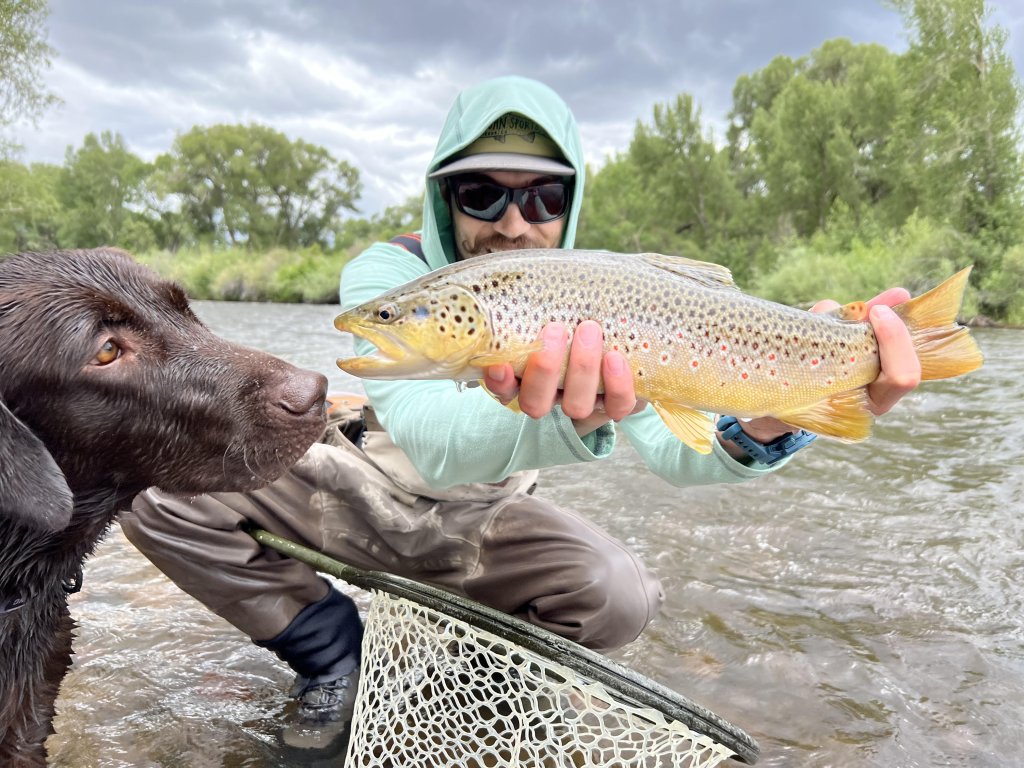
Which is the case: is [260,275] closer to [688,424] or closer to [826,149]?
[826,149]

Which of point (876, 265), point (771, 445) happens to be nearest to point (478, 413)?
point (771, 445)

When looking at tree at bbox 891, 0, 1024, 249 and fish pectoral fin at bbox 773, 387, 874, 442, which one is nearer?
fish pectoral fin at bbox 773, 387, 874, 442

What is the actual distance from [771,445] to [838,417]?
0.96 feet

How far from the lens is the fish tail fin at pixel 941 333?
188cm

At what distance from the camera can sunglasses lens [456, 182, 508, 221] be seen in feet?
8.94

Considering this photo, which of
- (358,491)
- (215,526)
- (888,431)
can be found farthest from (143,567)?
(888,431)

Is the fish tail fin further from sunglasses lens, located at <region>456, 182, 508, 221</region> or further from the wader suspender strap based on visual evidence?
the wader suspender strap

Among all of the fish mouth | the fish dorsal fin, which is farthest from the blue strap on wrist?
the fish mouth

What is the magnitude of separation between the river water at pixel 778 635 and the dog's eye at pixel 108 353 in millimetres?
1343

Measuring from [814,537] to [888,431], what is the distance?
12.5 ft

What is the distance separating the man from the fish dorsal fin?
0.49 metres

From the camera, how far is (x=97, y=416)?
1.74m

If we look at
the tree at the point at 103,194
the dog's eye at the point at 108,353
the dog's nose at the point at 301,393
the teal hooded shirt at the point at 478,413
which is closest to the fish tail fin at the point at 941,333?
the teal hooded shirt at the point at 478,413

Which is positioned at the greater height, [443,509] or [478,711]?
[443,509]
